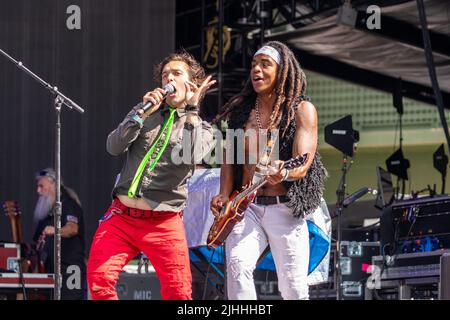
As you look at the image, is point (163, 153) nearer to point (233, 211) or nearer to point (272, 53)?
point (233, 211)

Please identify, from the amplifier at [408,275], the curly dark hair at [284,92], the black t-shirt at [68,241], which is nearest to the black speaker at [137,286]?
the black t-shirt at [68,241]

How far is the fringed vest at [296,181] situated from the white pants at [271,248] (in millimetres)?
72

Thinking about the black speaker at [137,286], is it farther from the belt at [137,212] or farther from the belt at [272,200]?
the belt at [137,212]

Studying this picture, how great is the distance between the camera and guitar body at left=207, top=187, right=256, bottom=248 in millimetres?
6047

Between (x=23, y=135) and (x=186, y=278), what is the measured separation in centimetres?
599

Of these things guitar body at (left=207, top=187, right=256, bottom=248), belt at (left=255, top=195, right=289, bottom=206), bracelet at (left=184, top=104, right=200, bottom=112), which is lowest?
guitar body at (left=207, top=187, right=256, bottom=248)

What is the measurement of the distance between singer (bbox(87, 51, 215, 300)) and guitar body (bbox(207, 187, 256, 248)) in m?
0.28

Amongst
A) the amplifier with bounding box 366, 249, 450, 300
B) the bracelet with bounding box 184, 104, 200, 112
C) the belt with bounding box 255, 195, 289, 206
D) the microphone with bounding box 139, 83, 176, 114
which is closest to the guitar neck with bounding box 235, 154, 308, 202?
the belt with bounding box 255, 195, 289, 206

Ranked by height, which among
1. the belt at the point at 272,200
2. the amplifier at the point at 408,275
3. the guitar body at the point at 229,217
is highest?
the belt at the point at 272,200

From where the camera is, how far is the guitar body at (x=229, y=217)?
605cm

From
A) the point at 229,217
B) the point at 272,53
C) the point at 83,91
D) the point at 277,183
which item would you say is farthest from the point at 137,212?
the point at 83,91

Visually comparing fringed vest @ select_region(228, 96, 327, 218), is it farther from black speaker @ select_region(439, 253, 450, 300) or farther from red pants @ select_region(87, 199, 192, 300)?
black speaker @ select_region(439, 253, 450, 300)
